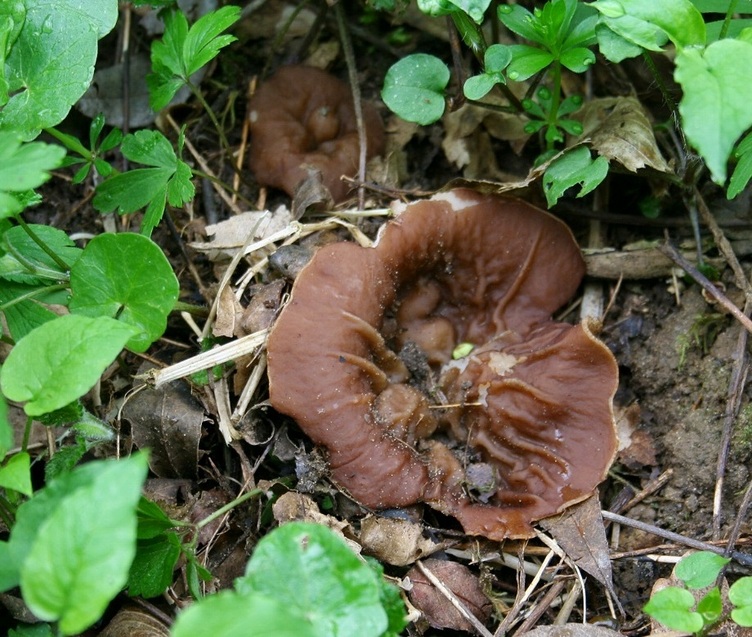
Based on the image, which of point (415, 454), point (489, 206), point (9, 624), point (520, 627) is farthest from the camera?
point (489, 206)

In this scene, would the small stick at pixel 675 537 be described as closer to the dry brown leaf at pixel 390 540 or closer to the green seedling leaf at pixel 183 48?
the dry brown leaf at pixel 390 540

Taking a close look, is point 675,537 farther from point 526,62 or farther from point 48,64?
point 48,64

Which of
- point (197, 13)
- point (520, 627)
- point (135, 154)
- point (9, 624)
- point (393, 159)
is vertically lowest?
point (520, 627)

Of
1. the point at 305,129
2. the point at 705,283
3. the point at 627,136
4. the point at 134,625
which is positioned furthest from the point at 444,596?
the point at 305,129

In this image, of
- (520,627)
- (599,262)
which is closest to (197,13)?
(599,262)

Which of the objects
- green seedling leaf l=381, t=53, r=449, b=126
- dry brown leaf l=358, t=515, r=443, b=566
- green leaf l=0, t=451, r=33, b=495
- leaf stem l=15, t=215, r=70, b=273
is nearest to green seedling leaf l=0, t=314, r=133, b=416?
green leaf l=0, t=451, r=33, b=495

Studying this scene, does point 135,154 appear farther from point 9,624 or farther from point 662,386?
point 662,386
